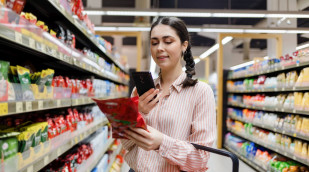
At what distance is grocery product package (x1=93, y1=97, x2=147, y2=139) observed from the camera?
1.04m

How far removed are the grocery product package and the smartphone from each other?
20 centimetres

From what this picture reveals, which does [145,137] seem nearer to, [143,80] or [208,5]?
[143,80]

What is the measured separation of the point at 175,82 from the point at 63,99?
129 centimetres

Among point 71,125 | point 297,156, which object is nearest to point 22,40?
point 71,125

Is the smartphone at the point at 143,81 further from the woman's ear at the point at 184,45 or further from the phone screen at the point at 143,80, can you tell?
the woman's ear at the point at 184,45

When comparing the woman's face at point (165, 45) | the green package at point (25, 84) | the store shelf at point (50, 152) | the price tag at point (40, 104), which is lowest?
the store shelf at point (50, 152)

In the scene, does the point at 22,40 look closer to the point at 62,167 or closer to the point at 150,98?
the point at 150,98

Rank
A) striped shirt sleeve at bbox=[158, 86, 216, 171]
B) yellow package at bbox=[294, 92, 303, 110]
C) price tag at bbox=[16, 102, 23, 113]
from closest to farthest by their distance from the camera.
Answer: striped shirt sleeve at bbox=[158, 86, 216, 171]
price tag at bbox=[16, 102, 23, 113]
yellow package at bbox=[294, 92, 303, 110]

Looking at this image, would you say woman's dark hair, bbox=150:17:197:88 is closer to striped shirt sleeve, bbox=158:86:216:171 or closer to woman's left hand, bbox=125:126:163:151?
striped shirt sleeve, bbox=158:86:216:171

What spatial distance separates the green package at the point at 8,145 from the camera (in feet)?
4.56

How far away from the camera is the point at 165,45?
1.45 meters

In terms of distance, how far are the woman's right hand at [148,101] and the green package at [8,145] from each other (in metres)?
0.67

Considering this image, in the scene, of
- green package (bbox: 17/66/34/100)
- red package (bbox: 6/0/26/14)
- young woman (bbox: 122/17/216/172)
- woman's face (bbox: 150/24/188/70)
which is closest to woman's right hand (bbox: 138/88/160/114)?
young woman (bbox: 122/17/216/172)

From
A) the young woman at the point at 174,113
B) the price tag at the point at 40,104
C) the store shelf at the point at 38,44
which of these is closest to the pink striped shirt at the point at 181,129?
the young woman at the point at 174,113
